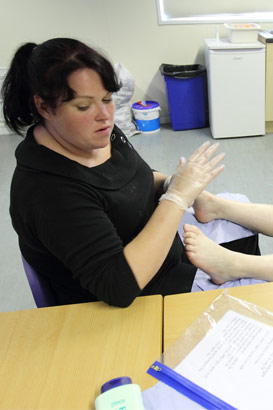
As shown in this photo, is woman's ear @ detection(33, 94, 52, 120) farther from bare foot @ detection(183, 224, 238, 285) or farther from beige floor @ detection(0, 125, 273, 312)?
beige floor @ detection(0, 125, 273, 312)

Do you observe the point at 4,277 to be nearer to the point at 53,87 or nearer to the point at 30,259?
the point at 30,259

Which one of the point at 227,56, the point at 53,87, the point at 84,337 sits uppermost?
the point at 53,87

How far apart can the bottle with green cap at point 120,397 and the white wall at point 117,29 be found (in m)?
3.17

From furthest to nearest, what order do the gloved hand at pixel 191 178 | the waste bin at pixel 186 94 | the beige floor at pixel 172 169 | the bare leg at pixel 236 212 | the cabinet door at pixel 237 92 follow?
the waste bin at pixel 186 94
the cabinet door at pixel 237 92
the beige floor at pixel 172 169
the bare leg at pixel 236 212
the gloved hand at pixel 191 178

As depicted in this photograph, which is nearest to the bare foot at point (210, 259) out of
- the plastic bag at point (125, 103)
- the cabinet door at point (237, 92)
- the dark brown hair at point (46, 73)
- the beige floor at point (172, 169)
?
the dark brown hair at point (46, 73)

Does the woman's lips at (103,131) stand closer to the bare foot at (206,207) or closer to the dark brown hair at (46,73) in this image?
the dark brown hair at (46,73)

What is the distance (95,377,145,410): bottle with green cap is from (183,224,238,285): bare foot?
1.67ft

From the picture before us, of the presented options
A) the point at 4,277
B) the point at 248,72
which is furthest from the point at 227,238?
the point at 248,72

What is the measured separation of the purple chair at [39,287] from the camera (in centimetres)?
100

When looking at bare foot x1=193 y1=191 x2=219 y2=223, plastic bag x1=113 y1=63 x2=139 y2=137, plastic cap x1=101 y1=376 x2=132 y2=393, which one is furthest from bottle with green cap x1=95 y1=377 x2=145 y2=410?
plastic bag x1=113 y1=63 x2=139 y2=137

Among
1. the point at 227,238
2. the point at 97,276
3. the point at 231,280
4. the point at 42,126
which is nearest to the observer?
the point at 97,276

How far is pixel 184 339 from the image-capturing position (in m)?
0.74

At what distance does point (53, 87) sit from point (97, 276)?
1.48ft

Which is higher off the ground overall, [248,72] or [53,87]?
[53,87]
